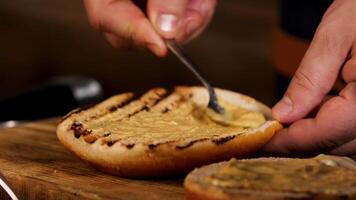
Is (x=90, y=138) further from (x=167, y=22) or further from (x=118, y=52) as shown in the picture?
(x=118, y=52)

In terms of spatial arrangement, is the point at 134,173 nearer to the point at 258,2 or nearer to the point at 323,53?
the point at 323,53

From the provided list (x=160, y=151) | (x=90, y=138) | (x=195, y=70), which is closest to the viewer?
(x=160, y=151)

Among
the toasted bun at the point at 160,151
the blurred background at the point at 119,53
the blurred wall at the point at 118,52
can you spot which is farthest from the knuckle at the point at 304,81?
the blurred wall at the point at 118,52

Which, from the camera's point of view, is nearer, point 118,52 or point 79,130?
point 79,130

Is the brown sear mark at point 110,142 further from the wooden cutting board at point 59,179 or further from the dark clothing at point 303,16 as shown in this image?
the dark clothing at point 303,16

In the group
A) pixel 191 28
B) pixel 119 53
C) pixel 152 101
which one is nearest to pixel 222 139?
pixel 152 101

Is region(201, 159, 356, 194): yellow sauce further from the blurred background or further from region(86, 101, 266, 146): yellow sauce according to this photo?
the blurred background
